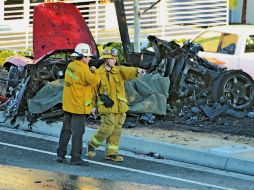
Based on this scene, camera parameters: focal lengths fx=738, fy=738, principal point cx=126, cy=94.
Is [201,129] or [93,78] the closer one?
[93,78]

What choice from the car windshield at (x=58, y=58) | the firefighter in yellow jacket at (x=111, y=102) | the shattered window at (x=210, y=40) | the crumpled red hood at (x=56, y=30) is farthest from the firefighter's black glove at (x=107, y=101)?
the shattered window at (x=210, y=40)

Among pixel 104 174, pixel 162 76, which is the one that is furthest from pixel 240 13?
pixel 104 174

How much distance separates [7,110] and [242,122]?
4.31 metres

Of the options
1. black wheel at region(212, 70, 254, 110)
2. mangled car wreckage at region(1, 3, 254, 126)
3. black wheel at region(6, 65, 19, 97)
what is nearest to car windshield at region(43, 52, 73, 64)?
mangled car wreckage at region(1, 3, 254, 126)

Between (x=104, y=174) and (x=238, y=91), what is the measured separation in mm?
5261

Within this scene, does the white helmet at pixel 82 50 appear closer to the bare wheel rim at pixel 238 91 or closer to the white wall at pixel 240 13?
the bare wheel rim at pixel 238 91

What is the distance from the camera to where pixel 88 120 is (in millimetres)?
13141

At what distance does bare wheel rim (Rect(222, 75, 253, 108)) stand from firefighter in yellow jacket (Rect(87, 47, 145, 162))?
3.82 m

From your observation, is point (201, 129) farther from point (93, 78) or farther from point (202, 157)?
point (93, 78)

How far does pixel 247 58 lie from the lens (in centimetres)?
1588

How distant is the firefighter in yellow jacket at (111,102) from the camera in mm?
10141

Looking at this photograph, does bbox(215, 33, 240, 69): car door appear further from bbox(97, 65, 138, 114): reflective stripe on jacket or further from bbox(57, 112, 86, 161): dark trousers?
bbox(57, 112, 86, 161): dark trousers

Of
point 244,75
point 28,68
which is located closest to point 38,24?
point 28,68

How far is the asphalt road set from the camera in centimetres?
873
